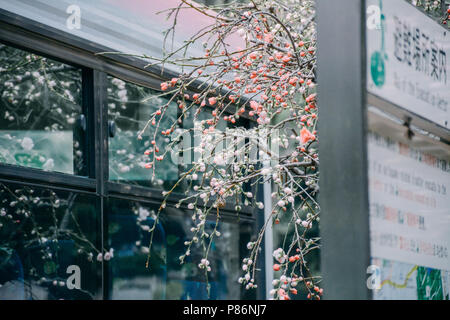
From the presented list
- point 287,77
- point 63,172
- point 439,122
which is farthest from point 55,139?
point 439,122

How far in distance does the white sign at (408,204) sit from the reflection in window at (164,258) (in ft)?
10.9

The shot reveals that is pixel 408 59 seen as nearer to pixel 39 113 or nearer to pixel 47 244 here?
pixel 47 244

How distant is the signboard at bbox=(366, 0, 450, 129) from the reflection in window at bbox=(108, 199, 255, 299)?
10.9ft

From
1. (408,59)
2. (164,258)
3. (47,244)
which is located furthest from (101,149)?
(408,59)

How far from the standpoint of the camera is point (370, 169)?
62.5 inches

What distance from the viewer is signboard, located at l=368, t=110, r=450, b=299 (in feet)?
5.35

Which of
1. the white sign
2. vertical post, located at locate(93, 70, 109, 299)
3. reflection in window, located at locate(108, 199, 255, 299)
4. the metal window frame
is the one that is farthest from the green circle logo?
reflection in window, located at locate(108, 199, 255, 299)

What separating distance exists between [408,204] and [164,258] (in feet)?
13.3

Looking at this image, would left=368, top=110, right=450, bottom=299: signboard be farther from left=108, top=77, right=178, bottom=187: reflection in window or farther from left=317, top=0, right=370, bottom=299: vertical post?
left=108, top=77, right=178, bottom=187: reflection in window

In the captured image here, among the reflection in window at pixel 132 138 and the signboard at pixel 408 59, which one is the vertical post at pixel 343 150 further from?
the reflection in window at pixel 132 138

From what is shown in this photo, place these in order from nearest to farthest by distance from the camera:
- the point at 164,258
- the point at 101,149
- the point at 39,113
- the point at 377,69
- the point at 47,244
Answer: the point at 377,69
the point at 47,244
the point at 39,113
the point at 101,149
the point at 164,258

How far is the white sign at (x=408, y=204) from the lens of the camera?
1623 mm

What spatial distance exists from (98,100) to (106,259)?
46.3 inches

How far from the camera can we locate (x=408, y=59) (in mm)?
1878
